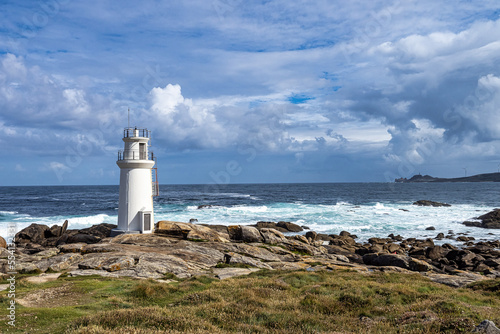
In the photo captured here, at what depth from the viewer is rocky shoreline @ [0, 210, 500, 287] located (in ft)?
65.3

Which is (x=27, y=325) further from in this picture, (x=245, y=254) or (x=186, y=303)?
(x=245, y=254)

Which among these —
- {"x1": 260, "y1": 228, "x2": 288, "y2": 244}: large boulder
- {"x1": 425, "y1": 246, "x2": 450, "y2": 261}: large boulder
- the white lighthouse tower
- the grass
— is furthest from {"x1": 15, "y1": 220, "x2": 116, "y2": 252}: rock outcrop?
{"x1": 425, "y1": 246, "x2": 450, "y2": 261}: large boulder

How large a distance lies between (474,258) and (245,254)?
2050 cm

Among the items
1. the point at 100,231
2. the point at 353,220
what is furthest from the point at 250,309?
the point at 353,220

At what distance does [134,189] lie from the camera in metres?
27.0

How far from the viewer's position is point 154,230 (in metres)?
28.1

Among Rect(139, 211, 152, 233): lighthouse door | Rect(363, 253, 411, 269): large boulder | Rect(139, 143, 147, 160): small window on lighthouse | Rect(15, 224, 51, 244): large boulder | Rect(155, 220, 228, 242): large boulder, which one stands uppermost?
Rect(139, 143, 147, 160): small window on lighthouse

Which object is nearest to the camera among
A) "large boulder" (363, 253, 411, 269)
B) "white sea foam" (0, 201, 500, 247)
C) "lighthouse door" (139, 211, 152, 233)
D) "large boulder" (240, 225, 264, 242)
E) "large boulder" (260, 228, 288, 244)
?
"large boulder" (363, 253, 411, 269)

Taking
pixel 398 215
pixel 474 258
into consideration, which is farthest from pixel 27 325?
pixel 398 215

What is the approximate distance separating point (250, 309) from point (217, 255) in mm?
13795

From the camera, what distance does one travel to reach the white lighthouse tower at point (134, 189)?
26.9 metres

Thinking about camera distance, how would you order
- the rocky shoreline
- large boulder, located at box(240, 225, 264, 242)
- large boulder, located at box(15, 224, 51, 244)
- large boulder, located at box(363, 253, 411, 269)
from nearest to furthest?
1. the rocky shoreline
2. large boulder, located at box(363, 253, 411, 269)
3. large boulder, located at box(240, 225, 264, 242)
4. large boulder, located at box(15, 224, 51, 244)

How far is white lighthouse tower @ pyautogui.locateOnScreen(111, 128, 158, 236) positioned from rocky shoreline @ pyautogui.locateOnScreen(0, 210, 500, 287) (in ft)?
4.08

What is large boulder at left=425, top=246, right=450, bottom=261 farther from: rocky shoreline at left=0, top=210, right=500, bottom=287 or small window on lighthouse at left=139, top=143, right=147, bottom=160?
small window on lighthouse at left=139, top=143, right=147, bottom=160
